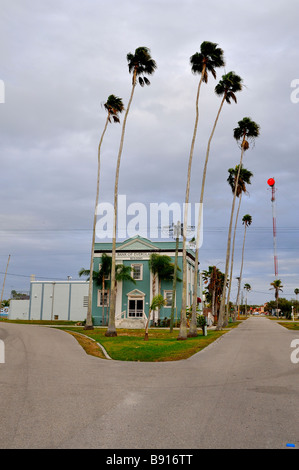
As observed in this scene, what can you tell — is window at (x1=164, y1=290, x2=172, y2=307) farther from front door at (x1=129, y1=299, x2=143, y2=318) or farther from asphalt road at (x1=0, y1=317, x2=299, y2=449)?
asphalt road at (x1=0, y1=317, x2=299, y2=449)

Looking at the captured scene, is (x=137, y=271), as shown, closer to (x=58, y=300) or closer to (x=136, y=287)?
(x=136, y=287)

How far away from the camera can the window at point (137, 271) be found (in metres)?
53.9

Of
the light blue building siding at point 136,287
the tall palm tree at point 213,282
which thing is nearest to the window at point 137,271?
the light blue building siding at point 136,287

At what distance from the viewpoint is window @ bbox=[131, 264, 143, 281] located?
53.9 meters

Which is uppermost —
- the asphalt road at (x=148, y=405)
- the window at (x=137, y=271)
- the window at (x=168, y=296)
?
the window at (x=137, y=271)

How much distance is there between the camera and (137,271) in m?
54.2

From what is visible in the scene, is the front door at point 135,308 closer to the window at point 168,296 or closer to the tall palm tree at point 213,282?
the window at point 168,296

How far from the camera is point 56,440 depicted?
6176mm

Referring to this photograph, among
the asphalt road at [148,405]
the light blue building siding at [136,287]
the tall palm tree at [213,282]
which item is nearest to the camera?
the asphalt road at [148,405]

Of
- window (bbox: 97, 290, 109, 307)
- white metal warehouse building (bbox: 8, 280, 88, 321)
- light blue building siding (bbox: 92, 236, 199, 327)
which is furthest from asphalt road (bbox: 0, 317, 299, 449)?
white metal warehouse building (bbox: 8, 280, 88, 321)

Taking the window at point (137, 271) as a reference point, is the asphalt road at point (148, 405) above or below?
below

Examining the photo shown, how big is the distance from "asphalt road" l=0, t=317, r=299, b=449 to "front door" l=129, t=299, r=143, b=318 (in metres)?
37.6
